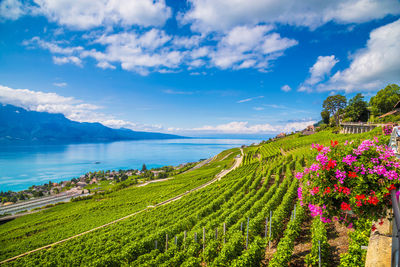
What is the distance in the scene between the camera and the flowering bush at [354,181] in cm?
406

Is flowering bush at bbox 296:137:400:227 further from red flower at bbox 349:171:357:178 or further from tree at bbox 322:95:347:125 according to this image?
tree at bbox 322:95:347:125

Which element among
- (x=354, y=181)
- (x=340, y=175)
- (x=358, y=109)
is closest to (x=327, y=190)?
(x=340, y=175)

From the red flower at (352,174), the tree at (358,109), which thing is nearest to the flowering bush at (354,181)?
the red flower at (352,174)

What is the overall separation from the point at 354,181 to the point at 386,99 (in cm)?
5890

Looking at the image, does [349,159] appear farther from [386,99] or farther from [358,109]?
[358,109]

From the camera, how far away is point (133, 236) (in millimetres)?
16656

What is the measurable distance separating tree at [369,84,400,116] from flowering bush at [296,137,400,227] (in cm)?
5730

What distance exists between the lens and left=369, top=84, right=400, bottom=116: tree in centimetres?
4438

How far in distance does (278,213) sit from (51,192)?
11708cm

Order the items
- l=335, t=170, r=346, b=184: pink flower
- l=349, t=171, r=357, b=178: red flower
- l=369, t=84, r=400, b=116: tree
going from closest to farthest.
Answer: l=349, t=171, r=357, b=178: red flower < l=335, t=170, r=346, b=184: pink flower < l=369, t=84, r=400, b=116: tree

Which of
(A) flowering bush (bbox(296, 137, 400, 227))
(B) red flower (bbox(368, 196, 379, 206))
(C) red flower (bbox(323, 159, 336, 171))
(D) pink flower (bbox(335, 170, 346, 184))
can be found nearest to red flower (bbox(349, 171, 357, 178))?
(A) flowering bush (bbox(296, 137, 400, 227))

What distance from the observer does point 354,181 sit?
4.35 metres

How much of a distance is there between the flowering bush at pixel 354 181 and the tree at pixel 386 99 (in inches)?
2256

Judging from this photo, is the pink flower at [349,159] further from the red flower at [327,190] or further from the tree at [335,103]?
the tree at [335,103]
